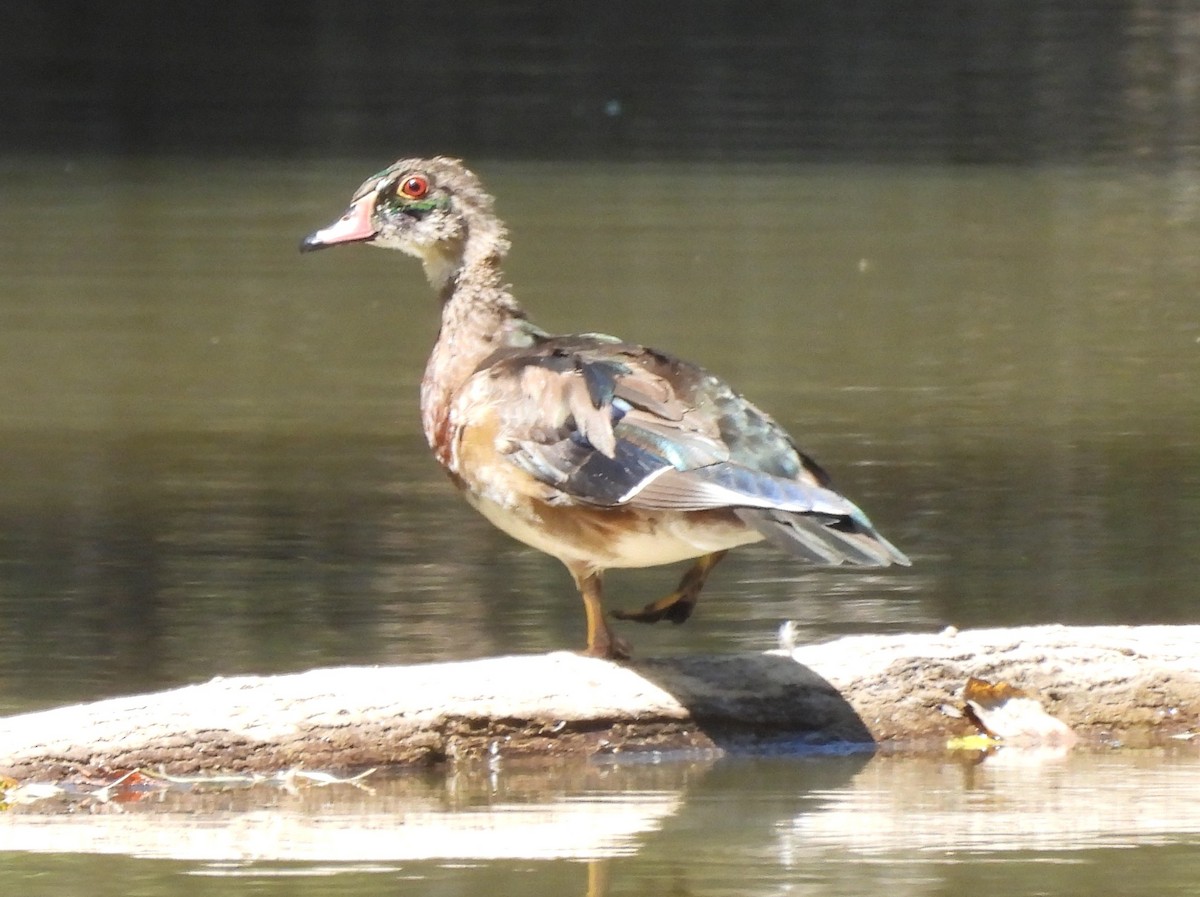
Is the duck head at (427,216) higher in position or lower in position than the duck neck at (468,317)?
higher

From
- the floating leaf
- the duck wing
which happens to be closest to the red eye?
the duck wing

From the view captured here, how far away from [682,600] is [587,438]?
0.64m

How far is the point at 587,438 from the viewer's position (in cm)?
605

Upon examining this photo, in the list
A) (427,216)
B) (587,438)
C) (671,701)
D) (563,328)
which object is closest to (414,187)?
(427,216)

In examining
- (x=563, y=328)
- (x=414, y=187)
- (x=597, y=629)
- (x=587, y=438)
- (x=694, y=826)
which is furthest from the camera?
(x=563, y=328)

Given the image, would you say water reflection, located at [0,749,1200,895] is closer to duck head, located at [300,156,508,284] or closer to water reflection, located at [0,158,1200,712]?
water reflection, located at [0,158,1200,712]

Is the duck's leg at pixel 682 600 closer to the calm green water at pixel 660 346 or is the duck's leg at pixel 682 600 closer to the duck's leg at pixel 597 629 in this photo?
the duck's leg at pixel 597 629

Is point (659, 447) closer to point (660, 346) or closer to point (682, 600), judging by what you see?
point (682, 600)

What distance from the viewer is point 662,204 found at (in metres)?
18.4

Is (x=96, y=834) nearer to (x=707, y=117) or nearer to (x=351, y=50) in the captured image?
(x=707, y=117)

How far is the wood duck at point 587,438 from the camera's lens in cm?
579

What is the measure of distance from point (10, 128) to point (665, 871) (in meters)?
19.6

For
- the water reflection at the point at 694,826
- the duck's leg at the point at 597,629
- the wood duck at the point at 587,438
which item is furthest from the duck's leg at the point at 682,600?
the water reflection at the point at 694,826

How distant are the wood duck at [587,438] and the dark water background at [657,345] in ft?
1.86
